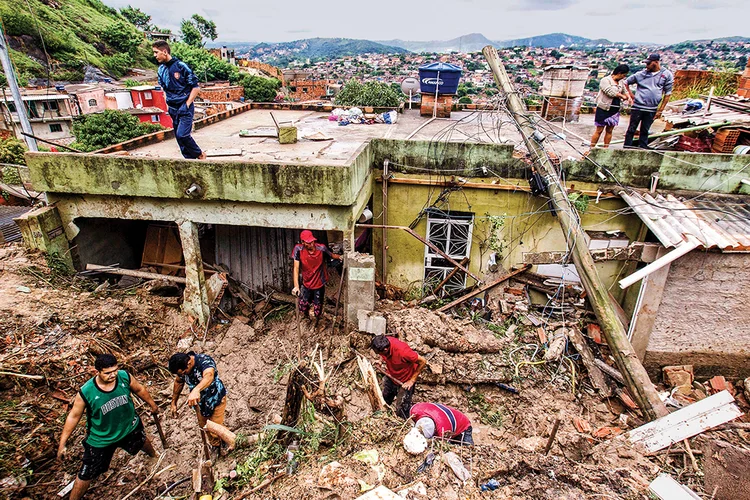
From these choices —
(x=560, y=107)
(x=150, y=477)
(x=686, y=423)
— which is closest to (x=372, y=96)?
(x=560, y=107)

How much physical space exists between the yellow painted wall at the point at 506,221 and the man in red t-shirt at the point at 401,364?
14.1 ft

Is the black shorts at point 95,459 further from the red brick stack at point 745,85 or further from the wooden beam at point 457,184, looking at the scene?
the red brick stack at point 745,85

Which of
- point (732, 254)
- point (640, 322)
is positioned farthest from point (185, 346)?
point (732, 254)

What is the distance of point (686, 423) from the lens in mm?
5164

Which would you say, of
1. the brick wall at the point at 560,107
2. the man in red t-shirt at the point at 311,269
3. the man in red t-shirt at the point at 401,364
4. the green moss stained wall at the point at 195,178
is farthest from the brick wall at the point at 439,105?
the man in red t-shirt at the point at 401,364

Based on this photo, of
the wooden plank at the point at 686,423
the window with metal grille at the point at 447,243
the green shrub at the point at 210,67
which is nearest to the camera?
the wooden plank at the point at 686,423

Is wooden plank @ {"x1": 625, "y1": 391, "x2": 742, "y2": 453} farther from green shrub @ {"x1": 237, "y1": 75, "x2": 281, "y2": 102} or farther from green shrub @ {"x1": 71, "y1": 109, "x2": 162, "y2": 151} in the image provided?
green shrub @ {"x1": 237, "y1": 75, "x2": 281, "y2": 102}

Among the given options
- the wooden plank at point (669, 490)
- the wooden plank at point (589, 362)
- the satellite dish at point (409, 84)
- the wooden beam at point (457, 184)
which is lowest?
the wooden plank at point (589, 362)

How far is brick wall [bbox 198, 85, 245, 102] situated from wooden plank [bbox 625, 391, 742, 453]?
48.5 metres

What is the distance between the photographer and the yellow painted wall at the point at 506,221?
8484 millimetres

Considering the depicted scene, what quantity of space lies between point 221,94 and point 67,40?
23894 millimetres

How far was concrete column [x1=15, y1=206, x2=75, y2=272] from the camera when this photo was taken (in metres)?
6.93

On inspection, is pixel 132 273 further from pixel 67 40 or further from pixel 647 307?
pixel 67 40

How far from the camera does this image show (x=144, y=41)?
68.4 m
